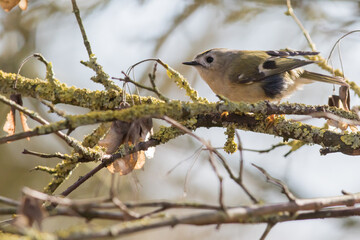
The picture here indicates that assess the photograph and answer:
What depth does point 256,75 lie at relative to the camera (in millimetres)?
3434

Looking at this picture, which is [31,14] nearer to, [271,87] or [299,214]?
[271,87]

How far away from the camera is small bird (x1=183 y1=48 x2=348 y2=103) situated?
3.38 metres

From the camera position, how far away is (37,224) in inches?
43.7

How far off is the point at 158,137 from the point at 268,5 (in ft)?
10.5

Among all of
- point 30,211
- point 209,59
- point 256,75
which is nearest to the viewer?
point 30,211

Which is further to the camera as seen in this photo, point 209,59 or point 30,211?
point 209,59

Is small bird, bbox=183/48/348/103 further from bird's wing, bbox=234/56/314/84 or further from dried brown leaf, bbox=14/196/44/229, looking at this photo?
dried brown leaf, bbox=14/196/44/229

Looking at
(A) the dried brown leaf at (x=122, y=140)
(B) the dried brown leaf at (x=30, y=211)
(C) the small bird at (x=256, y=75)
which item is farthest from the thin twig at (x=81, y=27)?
(C) the small bird at (x=256, y=75)

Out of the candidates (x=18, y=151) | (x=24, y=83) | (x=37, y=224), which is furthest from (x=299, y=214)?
(x=18, y=151)

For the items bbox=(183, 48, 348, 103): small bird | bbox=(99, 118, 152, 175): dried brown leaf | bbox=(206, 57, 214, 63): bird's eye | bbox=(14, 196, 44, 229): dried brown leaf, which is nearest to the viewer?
bbox=(14, 196, 44, 229): dried brown leaf

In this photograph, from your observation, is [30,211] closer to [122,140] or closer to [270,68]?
Result: [122,140]

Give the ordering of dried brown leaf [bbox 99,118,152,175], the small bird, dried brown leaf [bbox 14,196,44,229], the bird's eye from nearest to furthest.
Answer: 1. dried brown leaf [bbox 14,196,44,229]
2. dried brown leaf [bbox 99,118,152,175]
3. the small bird
4. the bird's eye

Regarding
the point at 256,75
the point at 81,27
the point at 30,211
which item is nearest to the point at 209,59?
the point at 256,75

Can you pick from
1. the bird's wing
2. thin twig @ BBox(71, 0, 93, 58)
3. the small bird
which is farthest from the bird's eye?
thin twig @ BBox(71, 0, 93, 58)
